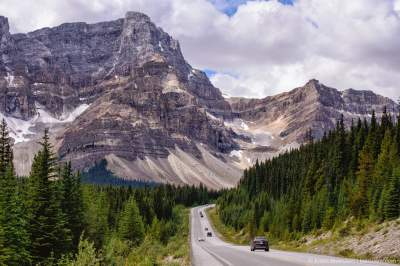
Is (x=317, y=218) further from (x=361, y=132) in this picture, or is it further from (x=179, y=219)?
(x=179, y=219)

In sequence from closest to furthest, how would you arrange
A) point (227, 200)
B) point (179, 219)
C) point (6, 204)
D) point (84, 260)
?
point (84, 260) → point (6, 204) → point (179, 219) → point (227, 200)

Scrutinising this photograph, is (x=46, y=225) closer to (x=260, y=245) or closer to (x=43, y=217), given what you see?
(x=43, y=217)

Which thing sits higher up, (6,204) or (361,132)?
(361,132)

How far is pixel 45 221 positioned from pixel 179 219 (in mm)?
134397

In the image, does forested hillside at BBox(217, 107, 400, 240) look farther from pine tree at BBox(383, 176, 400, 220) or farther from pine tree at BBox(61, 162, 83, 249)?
pine tree at BBox(61, 162, 83, 249)

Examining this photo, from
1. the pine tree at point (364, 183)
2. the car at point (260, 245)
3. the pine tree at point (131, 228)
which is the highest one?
the pine tree at point (364, 183)

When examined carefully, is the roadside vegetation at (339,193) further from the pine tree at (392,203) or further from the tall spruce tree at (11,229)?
the tall spruce tree at (11,229)

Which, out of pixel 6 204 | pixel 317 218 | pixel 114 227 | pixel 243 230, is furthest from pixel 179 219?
pixel 6 204

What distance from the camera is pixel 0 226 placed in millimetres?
32688

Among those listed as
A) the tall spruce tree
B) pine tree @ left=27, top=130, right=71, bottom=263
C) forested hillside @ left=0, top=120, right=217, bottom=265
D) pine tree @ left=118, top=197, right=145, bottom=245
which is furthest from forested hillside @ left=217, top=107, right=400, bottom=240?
the tall spruce tree

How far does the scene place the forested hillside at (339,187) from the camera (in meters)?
63.0

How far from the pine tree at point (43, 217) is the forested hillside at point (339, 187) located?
2811 cm

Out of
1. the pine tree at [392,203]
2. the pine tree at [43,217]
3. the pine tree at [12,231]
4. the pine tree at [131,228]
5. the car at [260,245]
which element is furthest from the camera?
the pine tree at [131,228]

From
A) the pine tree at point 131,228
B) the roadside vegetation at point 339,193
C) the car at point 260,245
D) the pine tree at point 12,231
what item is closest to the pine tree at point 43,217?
the pine tree at point 12,231
